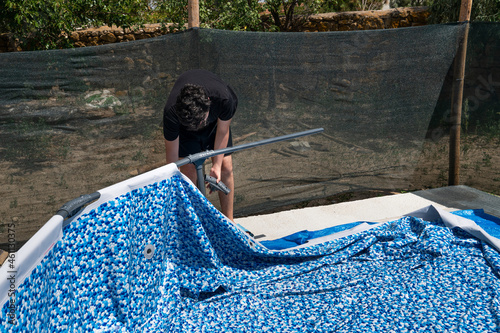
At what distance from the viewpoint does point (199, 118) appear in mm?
2125

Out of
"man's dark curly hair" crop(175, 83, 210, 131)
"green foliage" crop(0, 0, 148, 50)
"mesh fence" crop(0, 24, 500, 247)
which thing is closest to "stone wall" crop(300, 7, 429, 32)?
"green foliage" crop(0, 0, 148, 50)

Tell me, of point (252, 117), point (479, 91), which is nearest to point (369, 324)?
point (252, 117)

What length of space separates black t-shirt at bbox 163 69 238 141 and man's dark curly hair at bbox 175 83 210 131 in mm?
211

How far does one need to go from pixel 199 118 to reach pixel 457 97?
2748 mm

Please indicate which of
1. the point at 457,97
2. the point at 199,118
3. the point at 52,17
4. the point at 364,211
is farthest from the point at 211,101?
the point at 52,17

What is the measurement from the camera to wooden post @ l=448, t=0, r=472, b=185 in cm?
376

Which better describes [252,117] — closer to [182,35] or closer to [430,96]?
[182,35]

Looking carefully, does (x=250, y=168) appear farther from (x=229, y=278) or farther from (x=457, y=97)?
(x=457, y=97)

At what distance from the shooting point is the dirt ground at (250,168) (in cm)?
273

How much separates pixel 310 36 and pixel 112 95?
1610 mm

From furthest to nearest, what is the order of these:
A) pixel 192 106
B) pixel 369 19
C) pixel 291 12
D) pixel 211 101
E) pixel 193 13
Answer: pixel 369 19 < pixel 291 12 < pixel 193 13 < pixel 211 101 < pixel 192 106

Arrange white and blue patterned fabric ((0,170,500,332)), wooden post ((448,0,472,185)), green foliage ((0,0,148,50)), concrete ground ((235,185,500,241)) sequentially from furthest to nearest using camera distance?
1. green foliage ((0,0,148,50))
2. wooden post ((448,0,472,185))
3. concrete ground ((235,185,500,241))
4. white and blue patterned fabric ((0,170,500,332))

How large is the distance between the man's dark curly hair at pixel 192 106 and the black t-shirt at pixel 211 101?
21 centimetres

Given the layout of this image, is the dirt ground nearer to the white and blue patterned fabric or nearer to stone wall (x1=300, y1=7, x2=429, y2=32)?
the white and blue patterned fabric
